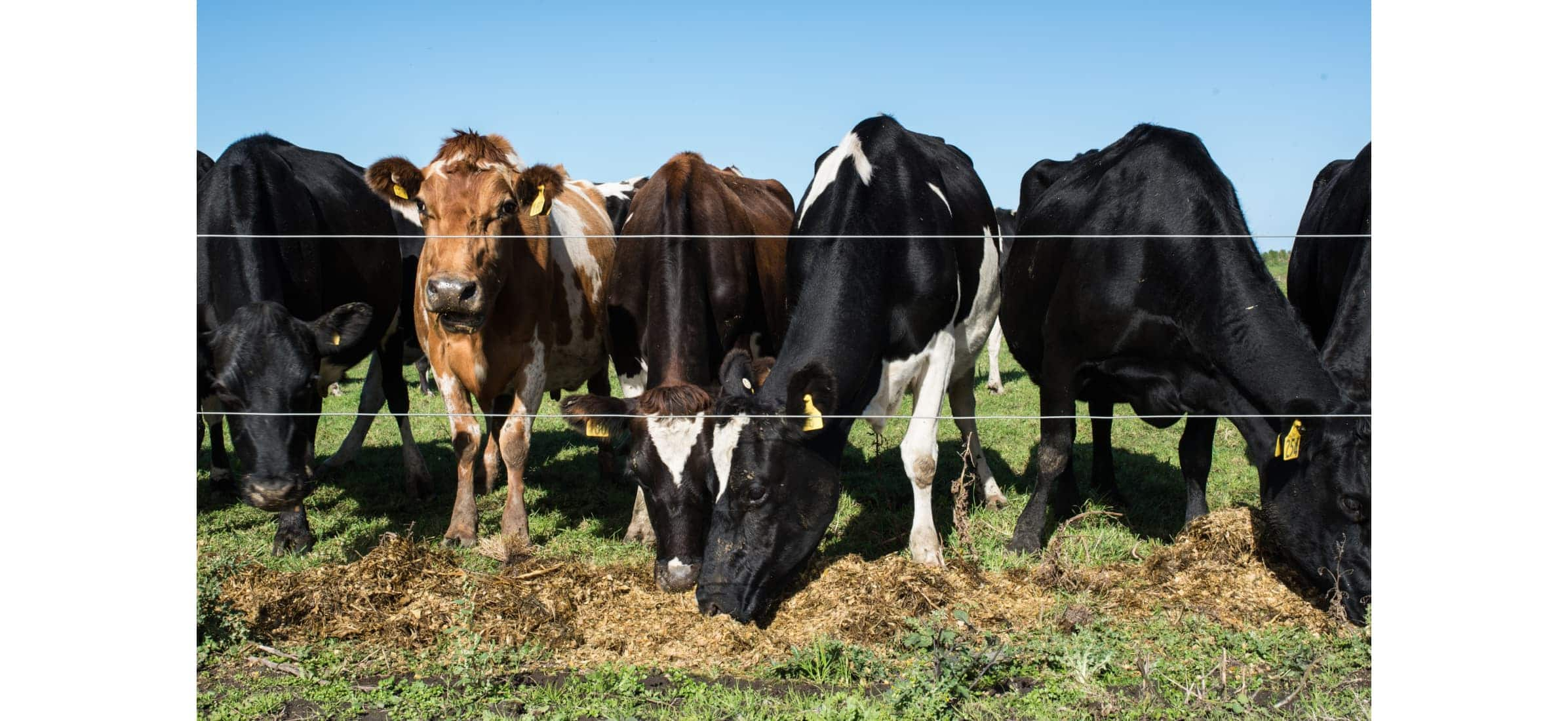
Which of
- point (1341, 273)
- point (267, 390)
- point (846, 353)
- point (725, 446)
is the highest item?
point (1341, 273)

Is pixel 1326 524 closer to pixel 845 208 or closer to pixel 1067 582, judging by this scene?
pixel 1067 582

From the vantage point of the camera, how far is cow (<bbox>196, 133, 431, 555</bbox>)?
17.4 ft

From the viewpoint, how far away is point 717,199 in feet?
22.3

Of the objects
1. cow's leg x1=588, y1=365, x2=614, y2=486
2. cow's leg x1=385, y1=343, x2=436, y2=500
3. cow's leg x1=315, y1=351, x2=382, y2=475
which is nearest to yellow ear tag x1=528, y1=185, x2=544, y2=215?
cow's leg x1=588, y1=365, x2=614, y2=486

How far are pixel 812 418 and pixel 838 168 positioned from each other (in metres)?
1.95

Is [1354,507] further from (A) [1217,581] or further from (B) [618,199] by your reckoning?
(B) [618,199]

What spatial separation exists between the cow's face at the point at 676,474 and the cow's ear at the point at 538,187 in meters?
1.50

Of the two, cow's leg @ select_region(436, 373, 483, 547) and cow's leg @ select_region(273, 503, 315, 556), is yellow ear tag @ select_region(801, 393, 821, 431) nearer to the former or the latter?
cow's leg @ select_region(436, 373, 483, 547)

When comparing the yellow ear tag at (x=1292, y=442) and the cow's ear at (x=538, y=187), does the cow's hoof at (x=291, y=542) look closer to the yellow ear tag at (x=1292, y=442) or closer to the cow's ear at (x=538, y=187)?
the cow's ear at (x=538, y=187)

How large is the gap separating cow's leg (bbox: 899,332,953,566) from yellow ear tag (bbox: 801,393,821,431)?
0.96m

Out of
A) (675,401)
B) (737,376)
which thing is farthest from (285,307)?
(737,376)

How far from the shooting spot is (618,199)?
9.10m

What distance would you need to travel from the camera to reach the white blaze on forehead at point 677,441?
508 centimetres
